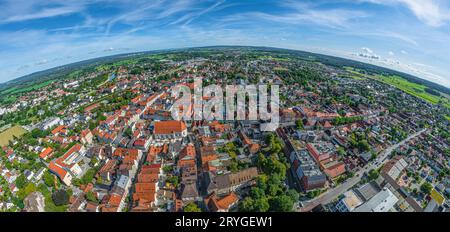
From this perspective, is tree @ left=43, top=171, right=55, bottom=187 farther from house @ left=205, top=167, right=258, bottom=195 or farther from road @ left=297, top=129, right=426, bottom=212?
road @ left=297, top=129, right=426, bottom=212

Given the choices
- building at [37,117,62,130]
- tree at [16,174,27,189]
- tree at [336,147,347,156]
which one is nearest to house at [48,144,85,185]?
tree at [16,174,27,189]

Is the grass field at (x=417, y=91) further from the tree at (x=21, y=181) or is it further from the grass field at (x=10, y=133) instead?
the grass field at (x=10, y=133)

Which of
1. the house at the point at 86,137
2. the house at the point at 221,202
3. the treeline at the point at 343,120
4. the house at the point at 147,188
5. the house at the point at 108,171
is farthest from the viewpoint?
the treeline at the point at 343,120

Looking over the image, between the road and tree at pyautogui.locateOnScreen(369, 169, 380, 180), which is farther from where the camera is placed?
tree at pyautogui.locateOnScreen(369, 169, 380, 180)

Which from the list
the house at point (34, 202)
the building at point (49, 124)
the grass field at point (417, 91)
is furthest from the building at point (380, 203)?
the grass field at point (417, 91)
